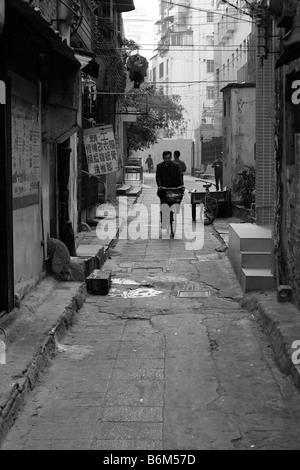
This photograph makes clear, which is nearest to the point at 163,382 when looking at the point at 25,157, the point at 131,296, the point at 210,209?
the point at 25,157

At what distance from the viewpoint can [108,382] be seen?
608 cm

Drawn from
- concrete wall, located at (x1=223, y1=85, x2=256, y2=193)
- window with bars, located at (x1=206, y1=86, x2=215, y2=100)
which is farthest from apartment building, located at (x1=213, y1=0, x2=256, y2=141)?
window with bars, located at (x1=206, y1=86, x2=215, y2=100)

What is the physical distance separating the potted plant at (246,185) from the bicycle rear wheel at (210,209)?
31.4 inches

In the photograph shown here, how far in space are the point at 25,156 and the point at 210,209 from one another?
35.0ft

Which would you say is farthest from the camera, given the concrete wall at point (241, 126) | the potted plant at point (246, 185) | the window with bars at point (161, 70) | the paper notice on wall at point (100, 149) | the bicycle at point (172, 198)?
the window with bars at point (161, 70)

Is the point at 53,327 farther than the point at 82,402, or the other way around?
the point at 53,327

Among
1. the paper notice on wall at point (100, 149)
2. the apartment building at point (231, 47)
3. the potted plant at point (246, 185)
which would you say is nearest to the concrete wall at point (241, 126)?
the potted plant at point (246, 185)

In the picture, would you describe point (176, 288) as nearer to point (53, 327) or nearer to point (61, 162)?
point (61, 162)

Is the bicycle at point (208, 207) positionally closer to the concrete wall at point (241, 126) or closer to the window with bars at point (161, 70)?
the concrete wall at point (241, 126)

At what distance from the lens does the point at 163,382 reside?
19.9ft

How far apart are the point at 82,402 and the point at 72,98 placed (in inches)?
188

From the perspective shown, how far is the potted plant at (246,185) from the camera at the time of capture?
712 inches

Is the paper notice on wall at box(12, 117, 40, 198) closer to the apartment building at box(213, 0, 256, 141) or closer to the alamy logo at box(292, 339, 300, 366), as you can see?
the alamy logo at box(292, 339, 300, 366)
